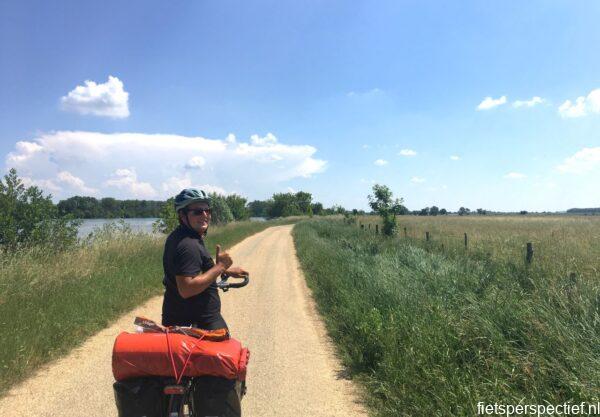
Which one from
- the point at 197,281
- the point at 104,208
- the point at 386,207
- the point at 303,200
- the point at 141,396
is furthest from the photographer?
the point at 303,200

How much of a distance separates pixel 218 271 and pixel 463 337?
331 centimetres

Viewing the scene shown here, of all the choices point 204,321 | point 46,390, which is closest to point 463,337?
point 204,321

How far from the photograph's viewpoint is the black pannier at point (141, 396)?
7.83 feet

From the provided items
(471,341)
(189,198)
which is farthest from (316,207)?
(189,198)

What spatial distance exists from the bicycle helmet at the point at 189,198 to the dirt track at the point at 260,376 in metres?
2.30

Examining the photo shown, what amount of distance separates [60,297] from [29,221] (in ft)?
20.2

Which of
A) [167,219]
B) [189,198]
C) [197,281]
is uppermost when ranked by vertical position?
[189,198]

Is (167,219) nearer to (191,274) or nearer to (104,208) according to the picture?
(104,208)

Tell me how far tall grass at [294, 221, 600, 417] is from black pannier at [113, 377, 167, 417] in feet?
7.79

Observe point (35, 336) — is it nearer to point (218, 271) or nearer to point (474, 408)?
point (218, 271)

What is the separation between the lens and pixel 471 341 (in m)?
4.59

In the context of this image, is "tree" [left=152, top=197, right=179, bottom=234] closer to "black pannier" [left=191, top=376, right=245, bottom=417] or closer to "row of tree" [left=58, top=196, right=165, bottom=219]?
"row of tree" [left=58, top=196, right=165, bottom=219]

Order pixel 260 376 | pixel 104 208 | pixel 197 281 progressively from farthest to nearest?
pixel 104 208 → pixel 260 376 → pixel 197 281

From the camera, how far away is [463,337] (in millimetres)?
4699
